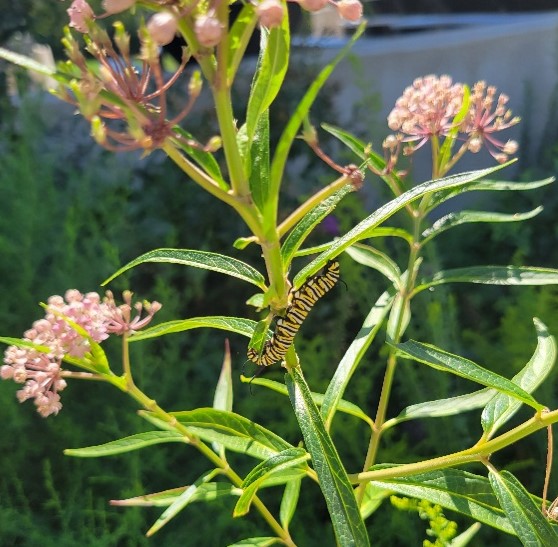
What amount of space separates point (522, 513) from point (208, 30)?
1.38ft

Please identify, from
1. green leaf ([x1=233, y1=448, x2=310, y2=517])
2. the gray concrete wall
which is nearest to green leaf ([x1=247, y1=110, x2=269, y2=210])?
green leaf ([x1=233, y1=448, x2=310, y2=517])

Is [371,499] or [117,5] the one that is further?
[371,499]

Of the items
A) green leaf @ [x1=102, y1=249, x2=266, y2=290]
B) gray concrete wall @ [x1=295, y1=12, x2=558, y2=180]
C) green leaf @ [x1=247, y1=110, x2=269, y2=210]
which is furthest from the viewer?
gray concrete wall @ [x1=295, y1=12, x2=558, y2=180]

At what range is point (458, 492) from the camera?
0.63m

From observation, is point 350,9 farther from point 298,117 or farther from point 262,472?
point 262,472

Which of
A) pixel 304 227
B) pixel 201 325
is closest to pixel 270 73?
pixel 304 227

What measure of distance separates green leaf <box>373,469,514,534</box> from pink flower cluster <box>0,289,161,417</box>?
0.28 metres

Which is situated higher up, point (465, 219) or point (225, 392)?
point (465, 219)

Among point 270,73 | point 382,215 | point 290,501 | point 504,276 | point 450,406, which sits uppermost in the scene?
point 270,73

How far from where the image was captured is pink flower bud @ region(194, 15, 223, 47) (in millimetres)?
349

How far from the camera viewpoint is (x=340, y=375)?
0.67 metres

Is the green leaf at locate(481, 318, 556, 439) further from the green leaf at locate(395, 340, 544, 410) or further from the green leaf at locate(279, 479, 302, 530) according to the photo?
the green leaf at locate(279, 479, 302, 530)

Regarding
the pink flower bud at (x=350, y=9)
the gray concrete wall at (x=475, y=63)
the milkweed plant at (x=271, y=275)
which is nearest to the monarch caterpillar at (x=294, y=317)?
the milkweed plant at (x=271, y=275)

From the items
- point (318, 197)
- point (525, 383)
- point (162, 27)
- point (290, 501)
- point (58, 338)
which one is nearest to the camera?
point (162, 27)
